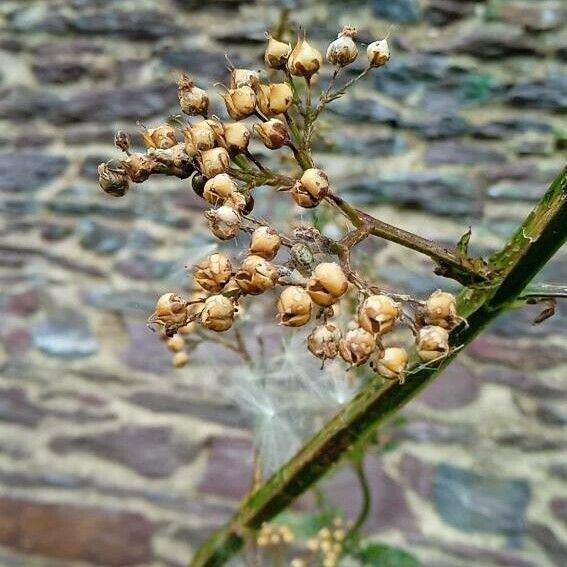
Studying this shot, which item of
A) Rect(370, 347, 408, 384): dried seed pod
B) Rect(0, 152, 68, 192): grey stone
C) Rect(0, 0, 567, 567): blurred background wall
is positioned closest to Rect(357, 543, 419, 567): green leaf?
Rect(370, 347, 408, 384): dried seed pod

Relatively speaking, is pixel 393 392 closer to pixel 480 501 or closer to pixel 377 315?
pixel 377 315

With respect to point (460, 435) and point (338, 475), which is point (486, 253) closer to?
point (460, 435)

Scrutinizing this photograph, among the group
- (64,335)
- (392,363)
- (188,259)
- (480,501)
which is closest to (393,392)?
(392,363)

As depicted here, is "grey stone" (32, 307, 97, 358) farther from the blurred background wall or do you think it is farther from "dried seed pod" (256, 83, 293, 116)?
"dried seed pod" (256, 83, 293, 116)

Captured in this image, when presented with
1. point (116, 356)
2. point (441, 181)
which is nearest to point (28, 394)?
point (116, 356)

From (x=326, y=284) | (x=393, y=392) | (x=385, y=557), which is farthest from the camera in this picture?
(x=385, y=557)
